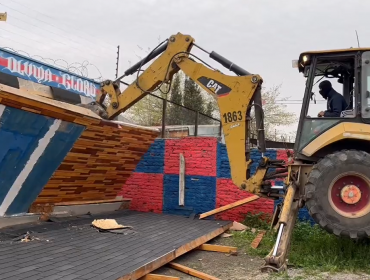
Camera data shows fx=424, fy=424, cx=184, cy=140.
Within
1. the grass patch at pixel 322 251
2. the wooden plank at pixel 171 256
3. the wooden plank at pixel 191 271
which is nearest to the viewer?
the wooden plank at pixel 171 256

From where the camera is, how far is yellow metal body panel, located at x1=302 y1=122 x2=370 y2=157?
18.5 feet

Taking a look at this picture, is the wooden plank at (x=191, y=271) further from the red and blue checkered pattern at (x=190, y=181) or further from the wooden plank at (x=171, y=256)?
the red and blue checkered pattern at (x=190, y=181)

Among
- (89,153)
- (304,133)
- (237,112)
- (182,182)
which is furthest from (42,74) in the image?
(304,133)

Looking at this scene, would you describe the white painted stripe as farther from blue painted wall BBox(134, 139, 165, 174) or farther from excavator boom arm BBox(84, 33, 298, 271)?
blue painted wall BBox(134, 139, 165, 174)

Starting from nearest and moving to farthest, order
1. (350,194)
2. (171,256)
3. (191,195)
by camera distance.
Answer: (350,194) < (171,256) < (191,195)

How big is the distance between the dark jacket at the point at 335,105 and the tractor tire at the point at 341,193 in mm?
815

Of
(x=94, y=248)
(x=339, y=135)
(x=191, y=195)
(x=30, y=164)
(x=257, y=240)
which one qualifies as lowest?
(x=257, y=240)

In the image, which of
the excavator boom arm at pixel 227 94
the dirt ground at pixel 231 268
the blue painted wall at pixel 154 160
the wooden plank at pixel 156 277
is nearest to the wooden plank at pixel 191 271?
the dirt ground at pixel 231 268

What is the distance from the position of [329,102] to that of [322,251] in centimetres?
219

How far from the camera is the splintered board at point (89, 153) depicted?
6.16 meters

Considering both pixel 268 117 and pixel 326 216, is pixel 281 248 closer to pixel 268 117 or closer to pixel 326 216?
pixel 326 216

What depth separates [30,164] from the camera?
667 cm

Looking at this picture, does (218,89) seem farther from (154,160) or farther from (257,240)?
(154,160)

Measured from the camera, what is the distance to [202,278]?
5.50 metres
